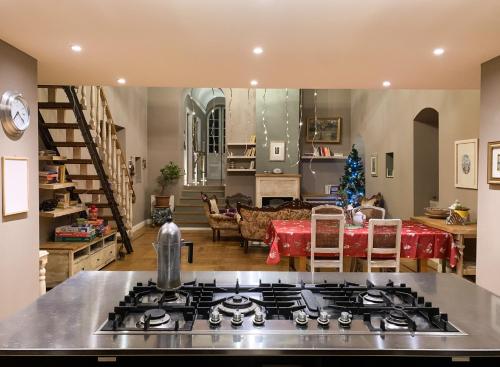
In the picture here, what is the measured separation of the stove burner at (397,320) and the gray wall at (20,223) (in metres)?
2.93

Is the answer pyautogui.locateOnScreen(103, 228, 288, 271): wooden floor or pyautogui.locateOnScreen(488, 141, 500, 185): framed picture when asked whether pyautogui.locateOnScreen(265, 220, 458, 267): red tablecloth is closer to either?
pyautogui.locateOnScreen(488, 141, 500, 185): framed picture

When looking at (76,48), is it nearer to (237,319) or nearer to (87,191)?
(87,191)

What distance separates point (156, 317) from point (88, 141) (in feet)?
14.7

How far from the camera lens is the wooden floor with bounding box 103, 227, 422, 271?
18.5ft

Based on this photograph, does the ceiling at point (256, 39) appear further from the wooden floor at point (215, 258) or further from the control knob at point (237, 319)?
the wooden floor at point (215, 258)

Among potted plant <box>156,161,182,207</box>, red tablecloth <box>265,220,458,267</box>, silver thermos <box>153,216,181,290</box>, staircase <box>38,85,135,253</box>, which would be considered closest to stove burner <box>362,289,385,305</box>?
silver thermos <box>153,216,181,290</box>

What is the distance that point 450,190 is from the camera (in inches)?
228

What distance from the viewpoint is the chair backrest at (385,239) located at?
3937mm

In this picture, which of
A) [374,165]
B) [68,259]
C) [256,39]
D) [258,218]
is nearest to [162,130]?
[258,218]

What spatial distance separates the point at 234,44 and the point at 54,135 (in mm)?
3432

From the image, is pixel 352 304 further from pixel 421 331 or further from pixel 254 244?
pixel 254 244

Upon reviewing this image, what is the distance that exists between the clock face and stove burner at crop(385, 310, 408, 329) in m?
3.08

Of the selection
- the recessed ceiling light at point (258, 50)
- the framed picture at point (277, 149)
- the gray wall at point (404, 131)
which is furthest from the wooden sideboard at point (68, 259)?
the framed picture at point (277, 149)

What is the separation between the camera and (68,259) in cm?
454
